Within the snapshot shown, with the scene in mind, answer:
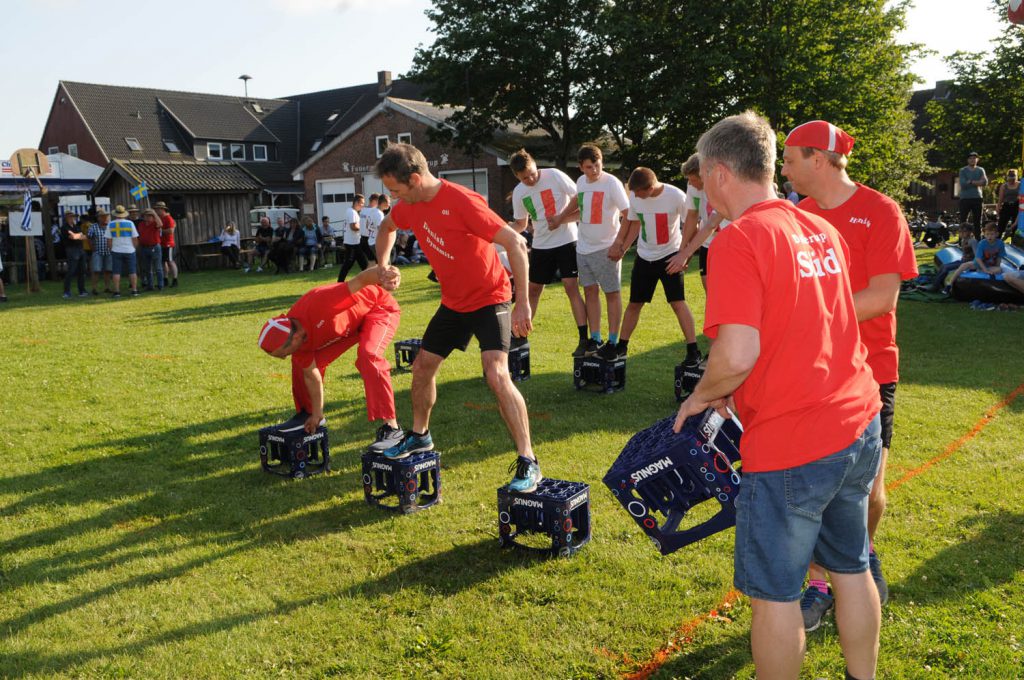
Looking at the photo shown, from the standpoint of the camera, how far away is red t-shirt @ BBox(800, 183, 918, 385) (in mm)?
3357

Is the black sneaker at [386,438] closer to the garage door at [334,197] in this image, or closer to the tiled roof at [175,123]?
the garage door at [334,197]

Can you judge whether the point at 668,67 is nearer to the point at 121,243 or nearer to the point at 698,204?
the point at 121,243

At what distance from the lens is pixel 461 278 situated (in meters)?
5.19

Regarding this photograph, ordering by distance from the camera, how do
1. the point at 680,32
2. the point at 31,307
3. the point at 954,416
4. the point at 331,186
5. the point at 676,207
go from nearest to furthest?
the point at 954,416
the point at 676,207
the point at 31,307
the point at 680,32
the point at 331,186

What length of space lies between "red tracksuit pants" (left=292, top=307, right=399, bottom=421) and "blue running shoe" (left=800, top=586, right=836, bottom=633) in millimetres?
3144

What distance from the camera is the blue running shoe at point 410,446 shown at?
5.28m

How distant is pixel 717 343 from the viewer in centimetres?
237

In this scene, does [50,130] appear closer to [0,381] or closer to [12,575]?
[0,381]

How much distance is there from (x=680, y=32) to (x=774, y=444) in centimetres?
3290

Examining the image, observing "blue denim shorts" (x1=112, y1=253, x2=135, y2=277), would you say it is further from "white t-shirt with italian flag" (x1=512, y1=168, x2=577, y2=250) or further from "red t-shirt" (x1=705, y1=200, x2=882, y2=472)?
"red t-shirt" (x1=705, y1=200, x2=882, y2=472)

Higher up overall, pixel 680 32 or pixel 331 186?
pixel 680 32

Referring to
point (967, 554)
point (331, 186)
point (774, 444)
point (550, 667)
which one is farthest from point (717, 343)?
point (331, 186)

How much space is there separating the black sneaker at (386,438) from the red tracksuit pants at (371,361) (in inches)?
4.1

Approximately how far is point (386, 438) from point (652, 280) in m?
3.82
